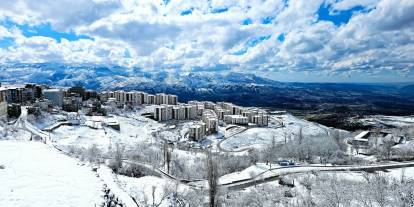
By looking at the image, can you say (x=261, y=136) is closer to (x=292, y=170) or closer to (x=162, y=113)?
(x=162, y=113)

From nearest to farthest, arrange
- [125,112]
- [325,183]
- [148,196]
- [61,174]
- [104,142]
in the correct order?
[61,174] → [148,196] → [325,183] → [104,142] → [125,112]

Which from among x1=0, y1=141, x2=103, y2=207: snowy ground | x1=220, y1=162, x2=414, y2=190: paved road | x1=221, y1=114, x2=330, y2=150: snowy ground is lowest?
x1=221, y1=114, x2=330, y2=150: snowy ground

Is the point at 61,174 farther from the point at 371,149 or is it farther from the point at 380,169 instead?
the point at 371,149

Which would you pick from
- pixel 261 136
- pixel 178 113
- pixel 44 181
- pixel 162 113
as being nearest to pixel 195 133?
pixel 261 136

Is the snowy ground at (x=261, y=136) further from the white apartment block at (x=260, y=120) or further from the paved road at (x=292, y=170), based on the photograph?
the paved road at (x=292, y=170)

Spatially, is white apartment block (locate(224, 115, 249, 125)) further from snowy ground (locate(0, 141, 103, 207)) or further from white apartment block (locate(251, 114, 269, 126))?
snowy ground (locate(0, 141, 103, 207))

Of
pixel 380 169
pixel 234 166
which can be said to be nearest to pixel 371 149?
pixel 380 169

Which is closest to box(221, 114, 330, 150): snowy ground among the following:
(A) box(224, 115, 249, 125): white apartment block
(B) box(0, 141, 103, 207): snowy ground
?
(A) box(224, 115, 249, 125): white apartment block

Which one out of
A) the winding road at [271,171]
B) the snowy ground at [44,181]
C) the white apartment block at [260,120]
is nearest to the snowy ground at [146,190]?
the snowy ground at [44,181]
